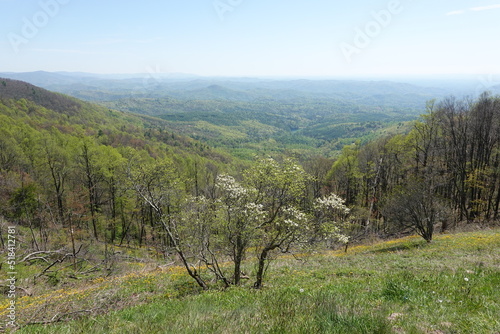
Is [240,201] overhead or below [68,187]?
overhead

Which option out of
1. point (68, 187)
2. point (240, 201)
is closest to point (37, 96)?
point (68, 187)

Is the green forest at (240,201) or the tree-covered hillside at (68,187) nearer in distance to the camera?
the green forest at (240,201)

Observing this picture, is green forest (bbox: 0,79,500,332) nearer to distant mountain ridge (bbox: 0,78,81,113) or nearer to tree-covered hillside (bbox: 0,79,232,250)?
tree-covered hillside (bbox: 0,79,232,250)

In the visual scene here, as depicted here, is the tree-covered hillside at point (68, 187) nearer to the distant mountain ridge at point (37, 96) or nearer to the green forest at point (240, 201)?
the green forest at point (240, 201)

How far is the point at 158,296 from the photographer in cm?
1080

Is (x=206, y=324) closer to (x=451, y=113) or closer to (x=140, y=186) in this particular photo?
(x=140, y=186)

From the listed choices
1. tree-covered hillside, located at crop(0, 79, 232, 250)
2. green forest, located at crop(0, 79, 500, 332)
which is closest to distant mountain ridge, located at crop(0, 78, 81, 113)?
tree-covered hillside, located at crop(0, 79, 232, 250)

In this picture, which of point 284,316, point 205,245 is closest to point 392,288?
point 284,316

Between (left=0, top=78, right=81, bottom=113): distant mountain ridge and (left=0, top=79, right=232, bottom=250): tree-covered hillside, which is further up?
(left=0, top=78, right=81, bottom=113): distant mountain ridge

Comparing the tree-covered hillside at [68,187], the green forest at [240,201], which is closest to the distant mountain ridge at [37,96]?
the tree-covered hillside at [68,187]

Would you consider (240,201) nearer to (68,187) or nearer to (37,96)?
(68,187)

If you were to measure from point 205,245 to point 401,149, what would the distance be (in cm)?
4271

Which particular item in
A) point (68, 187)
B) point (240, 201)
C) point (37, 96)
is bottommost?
point (68, 187)

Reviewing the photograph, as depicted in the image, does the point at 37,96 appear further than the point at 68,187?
Yes
